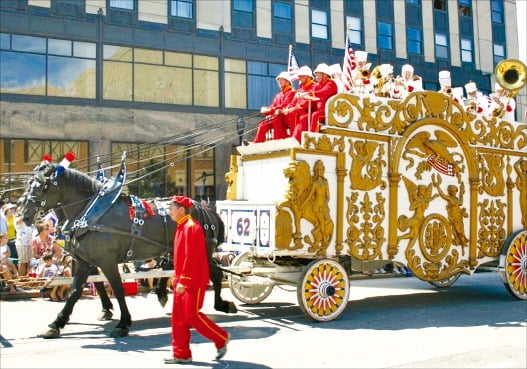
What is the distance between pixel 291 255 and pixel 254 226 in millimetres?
707

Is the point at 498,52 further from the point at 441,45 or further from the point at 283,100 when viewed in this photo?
the point at 283,100

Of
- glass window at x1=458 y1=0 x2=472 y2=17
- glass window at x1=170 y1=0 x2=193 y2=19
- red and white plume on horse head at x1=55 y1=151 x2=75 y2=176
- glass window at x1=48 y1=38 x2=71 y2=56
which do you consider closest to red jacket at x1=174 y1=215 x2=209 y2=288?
red and white plume on horse head at x1=55 y1=151 x2=75 y2=176

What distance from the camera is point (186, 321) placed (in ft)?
19.8

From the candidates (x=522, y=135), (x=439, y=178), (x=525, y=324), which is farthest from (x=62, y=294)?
(x=522, y=135)

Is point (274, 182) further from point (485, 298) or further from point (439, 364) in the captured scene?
point (485, 298)

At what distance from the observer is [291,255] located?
843cm

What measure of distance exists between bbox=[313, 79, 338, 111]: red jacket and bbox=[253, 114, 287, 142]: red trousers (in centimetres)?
78

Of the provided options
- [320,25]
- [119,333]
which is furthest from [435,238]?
[320,25]

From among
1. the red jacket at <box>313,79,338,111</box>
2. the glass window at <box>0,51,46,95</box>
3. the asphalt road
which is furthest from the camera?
the glass window at <box>0,51,46,95</box>

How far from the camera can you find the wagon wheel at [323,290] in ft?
27.1

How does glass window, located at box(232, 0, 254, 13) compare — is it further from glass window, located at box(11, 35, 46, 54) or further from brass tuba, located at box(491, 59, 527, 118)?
brass tuba, located at box(491, 59, 527, 118)

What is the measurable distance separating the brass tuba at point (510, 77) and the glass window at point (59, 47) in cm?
1549

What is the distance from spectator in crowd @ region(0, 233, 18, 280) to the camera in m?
10.4

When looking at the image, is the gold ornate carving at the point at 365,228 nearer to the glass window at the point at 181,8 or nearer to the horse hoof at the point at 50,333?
the horse hoof at the point at 50,333
